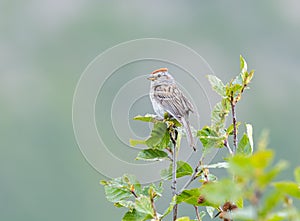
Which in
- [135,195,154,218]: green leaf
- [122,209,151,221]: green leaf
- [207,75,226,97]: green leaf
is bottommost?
[135,195,154,218]: green leaf

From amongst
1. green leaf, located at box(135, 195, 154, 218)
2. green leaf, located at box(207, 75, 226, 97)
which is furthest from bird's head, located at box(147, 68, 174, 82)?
green leaf, located at box(135, 195, 154, 218)

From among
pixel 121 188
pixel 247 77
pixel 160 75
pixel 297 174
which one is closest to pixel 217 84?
pixel 247 77

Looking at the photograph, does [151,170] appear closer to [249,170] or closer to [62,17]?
[249,170]

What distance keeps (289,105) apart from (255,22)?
45.4ft

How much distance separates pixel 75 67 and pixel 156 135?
2161 inches

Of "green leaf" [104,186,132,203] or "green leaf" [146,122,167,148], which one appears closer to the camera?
"green leaf" [104,186,132,203]

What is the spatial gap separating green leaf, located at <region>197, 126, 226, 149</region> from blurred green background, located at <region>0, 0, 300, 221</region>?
3323 centimetres

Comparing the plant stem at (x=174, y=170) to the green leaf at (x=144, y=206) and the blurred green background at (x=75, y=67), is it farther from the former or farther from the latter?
the blurred green background at (x=75, y=67)

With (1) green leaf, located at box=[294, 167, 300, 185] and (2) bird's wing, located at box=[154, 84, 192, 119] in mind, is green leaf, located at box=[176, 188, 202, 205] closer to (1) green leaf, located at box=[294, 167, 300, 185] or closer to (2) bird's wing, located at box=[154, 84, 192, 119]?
(1) green leaf, located at box=[294, 167, 300, 185]

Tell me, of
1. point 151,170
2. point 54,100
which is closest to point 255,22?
point 54,100

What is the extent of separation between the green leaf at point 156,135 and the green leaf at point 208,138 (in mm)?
161

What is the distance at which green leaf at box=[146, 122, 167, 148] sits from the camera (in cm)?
168

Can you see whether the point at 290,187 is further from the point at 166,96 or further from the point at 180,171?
the point at 166,96

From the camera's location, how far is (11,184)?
148 ft
